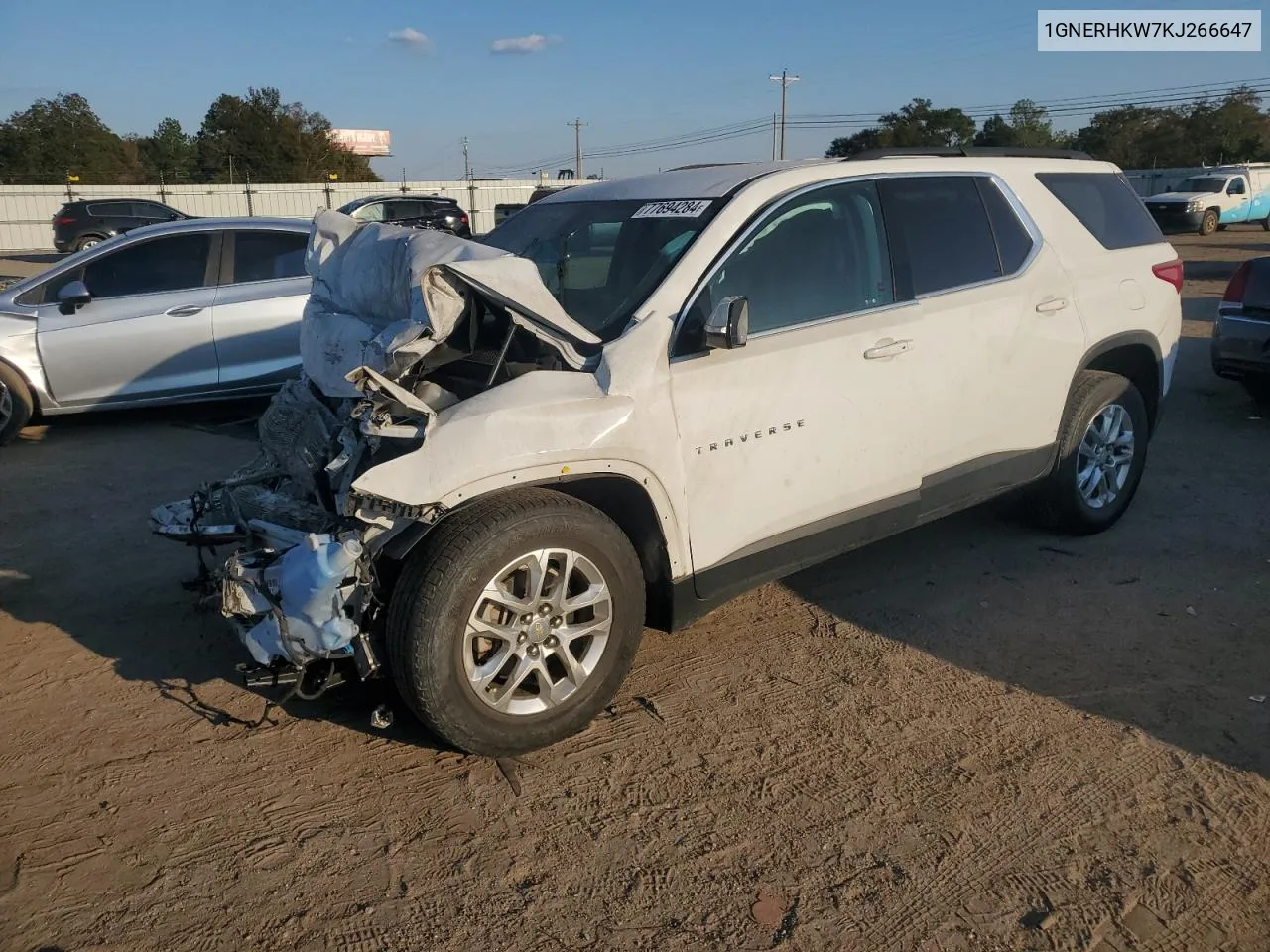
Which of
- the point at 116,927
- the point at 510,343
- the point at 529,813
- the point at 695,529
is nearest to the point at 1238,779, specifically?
the point at 695,529

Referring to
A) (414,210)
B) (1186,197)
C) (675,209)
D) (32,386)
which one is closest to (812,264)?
(675,209)

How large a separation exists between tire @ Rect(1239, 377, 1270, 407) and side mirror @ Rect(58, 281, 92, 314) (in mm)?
9057

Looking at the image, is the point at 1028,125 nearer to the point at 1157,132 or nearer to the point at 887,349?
the point at 1157,132

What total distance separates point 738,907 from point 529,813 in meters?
0.77

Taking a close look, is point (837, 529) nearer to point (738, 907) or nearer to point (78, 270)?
point (738, 907)

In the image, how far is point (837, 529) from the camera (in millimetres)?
4133

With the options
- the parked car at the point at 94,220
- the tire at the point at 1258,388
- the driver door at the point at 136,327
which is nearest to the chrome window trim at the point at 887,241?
the tire at the point at 1258,388

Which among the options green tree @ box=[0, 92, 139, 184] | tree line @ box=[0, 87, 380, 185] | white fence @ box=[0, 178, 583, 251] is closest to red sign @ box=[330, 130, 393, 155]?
tree line @ box=[0, 87, 380, 185]

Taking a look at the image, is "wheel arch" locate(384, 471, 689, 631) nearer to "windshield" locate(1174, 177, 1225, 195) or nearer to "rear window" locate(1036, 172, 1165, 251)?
"rear window" locate(1036, 172, 1165, 251)

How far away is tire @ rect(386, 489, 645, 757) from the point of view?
3.15 metres

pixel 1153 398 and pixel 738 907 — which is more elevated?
pixel 1153 398

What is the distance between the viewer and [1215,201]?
30078 mm

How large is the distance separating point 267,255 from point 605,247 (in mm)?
5014

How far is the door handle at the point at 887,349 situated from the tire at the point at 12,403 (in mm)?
6502
